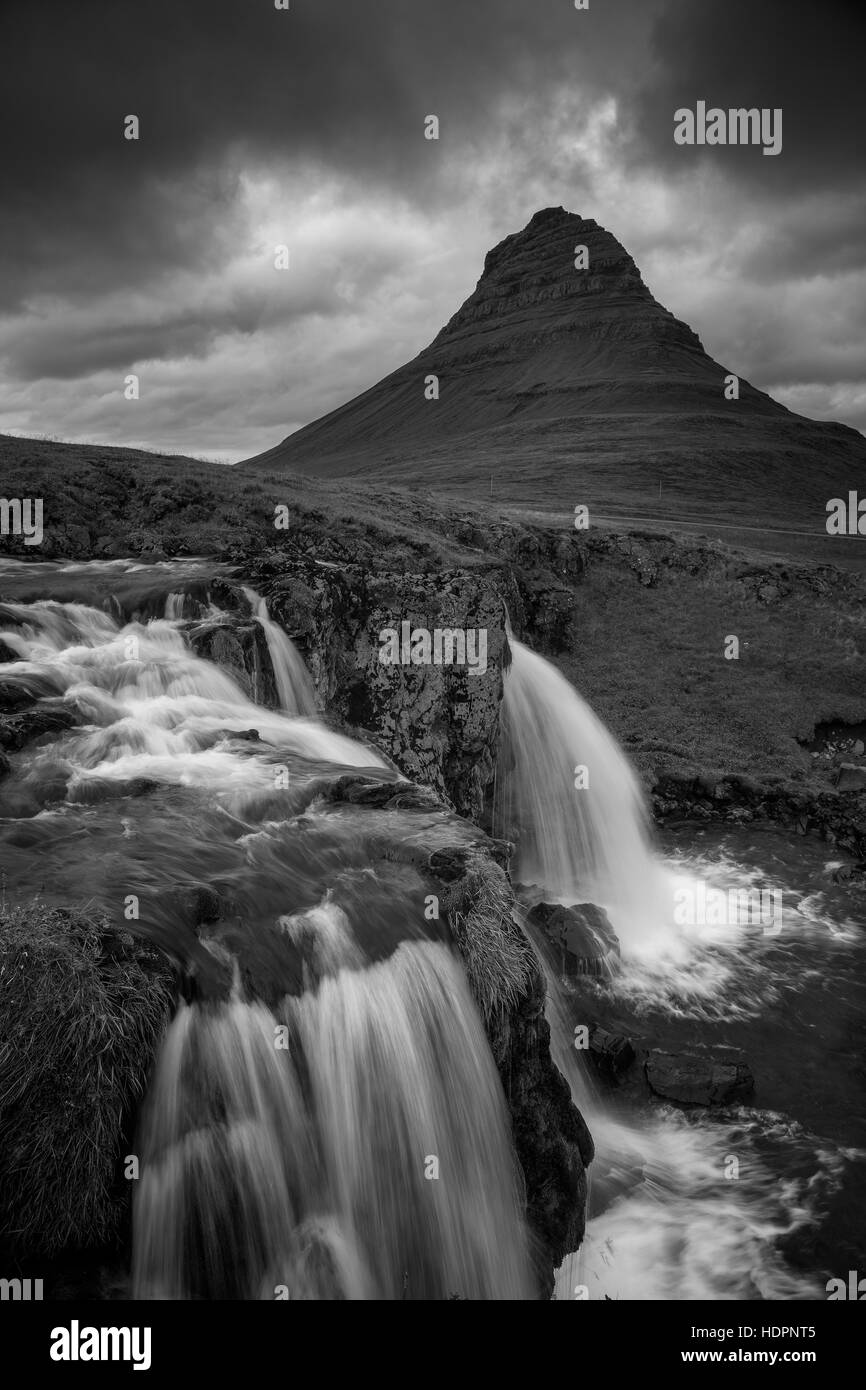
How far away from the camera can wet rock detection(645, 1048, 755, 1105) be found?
13.1 meters

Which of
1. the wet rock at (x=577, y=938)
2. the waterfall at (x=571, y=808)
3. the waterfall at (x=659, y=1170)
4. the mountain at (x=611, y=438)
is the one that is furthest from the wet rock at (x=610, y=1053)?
the mountain at (x=611, y=438)

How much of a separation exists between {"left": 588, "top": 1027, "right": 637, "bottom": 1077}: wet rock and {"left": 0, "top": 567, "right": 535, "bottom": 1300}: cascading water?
4601mm

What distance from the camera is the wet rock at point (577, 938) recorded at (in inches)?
655

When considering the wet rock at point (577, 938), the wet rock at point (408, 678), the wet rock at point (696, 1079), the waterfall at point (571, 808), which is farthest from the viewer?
the waterfall at point (571, 808)

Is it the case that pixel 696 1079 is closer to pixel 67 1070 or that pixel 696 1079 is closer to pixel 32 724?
pixel 67 1070

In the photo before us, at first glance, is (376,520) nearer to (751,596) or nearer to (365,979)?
(751,596)

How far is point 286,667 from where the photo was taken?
18.9 m

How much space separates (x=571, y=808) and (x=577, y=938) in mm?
6432

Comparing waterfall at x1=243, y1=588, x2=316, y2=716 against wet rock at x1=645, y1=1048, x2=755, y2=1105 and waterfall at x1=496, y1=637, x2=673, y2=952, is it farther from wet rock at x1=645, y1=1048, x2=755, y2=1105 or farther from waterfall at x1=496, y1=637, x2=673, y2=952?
wet rock at x1=645, y1=1048, x2=755, y2=1105

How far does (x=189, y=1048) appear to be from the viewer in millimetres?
7219

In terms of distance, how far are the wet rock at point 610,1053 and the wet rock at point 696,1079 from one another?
1.27 feet
